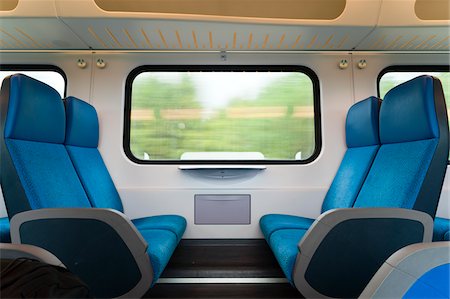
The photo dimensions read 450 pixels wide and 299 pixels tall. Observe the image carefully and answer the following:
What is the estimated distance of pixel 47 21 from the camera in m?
1.67

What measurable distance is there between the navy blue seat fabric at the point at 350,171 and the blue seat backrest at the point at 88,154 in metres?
1.29

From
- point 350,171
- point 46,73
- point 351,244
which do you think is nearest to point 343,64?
point 350,171

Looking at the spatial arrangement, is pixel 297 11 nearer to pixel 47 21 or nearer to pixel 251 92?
pixel 251 92

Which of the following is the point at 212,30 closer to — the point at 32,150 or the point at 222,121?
the point at 222,121

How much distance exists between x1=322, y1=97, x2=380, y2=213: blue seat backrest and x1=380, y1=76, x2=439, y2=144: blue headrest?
0.60 feet

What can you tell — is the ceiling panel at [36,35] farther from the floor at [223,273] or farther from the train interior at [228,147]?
the floor at [223,273]

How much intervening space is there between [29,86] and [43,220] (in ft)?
2.45

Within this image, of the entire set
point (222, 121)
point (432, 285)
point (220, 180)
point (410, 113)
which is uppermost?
point (222, 121)

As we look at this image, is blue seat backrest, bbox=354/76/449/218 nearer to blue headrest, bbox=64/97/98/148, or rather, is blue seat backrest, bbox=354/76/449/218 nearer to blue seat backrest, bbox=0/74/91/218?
blue seat backrest, bbox=0/74/91/218

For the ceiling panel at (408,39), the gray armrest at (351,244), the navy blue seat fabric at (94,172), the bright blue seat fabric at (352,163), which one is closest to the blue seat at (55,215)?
the navy blue seat fabric at (94,172)

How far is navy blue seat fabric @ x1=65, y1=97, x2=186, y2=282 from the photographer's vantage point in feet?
5.69

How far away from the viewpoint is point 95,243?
45.1 inches

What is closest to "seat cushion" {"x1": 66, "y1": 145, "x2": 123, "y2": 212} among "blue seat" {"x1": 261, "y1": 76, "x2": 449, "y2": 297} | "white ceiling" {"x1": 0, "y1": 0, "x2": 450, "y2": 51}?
"white ceiling" {"x1": 0, "y1": 0, "x2": 450, "y2": 51}

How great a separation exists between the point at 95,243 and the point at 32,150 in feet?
2.21
